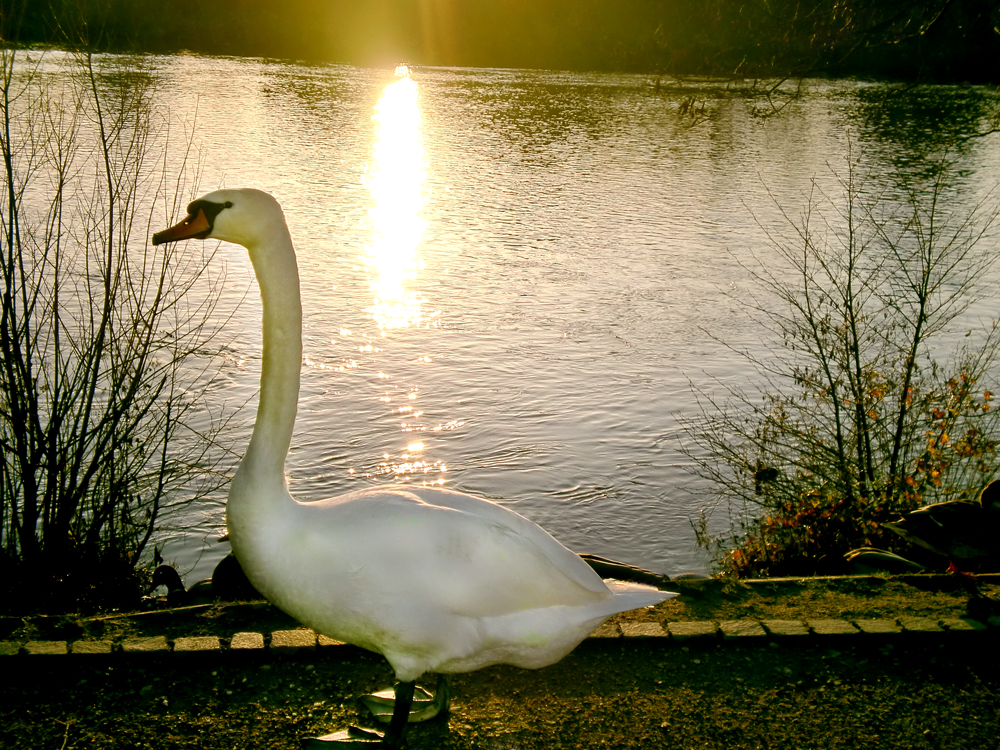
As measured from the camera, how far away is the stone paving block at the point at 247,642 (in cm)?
385

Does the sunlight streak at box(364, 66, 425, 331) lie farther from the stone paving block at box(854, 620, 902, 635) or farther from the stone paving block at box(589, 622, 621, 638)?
the stone paving block at box(854, 620, 902, 635)

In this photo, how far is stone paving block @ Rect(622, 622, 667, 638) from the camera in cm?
406

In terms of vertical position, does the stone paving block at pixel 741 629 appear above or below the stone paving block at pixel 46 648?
above

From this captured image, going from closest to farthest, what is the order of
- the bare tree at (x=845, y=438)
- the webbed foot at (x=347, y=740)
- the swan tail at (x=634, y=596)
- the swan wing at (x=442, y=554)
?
the swan wing at (x=442, y=554) → the webbed foot at (x=347, y=740) → the swan tail at (x=634, y=596) → the bare tree at (x=845, y=438)

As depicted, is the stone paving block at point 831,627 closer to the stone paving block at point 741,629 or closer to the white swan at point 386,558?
the stone paving block at point 741,629

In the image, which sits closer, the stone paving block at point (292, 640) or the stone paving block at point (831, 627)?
the stone paving block at point (292, 640)

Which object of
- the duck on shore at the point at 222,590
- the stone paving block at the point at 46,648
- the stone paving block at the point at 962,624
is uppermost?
the duck on shore at the point at 222,590

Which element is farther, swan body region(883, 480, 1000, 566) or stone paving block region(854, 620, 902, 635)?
swan body region(883, 480, 1000, 566)

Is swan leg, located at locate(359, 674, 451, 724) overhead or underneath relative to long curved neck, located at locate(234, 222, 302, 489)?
underneath

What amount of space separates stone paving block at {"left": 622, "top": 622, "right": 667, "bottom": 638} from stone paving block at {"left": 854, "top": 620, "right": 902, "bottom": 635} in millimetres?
867

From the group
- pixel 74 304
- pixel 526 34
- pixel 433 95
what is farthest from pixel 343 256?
pixel 526 34

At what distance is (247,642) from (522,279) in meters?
9.01

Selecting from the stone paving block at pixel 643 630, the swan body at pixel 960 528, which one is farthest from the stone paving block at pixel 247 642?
the swan body at pixel 960 528

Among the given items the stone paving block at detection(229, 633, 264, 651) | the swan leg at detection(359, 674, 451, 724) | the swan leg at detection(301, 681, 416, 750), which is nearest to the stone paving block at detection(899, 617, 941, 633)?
the swan leg at detection(359, 674, 451, 724)
